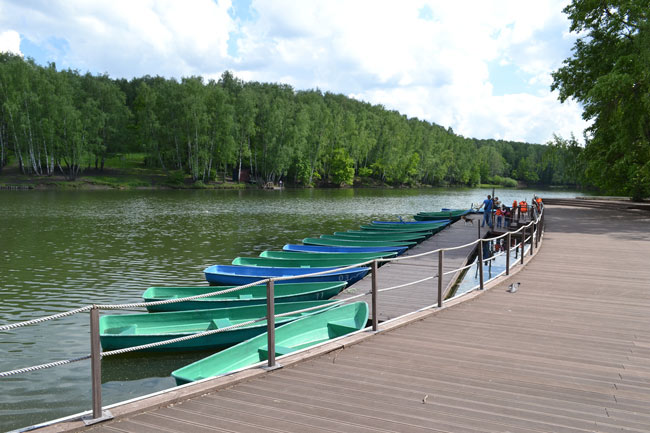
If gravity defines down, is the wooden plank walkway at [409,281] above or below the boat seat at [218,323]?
above

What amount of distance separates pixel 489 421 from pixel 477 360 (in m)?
1.65

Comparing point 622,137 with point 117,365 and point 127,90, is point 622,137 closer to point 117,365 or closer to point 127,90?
point 117,365

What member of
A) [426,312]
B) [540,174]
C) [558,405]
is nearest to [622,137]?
[426,312]

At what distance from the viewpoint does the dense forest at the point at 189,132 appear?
6462cm

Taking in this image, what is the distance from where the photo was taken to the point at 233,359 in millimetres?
6680

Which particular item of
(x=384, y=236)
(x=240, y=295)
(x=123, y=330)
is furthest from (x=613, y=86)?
(x=123, y=330)

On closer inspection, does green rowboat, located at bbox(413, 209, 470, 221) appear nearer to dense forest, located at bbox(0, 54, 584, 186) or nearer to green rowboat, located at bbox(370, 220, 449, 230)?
green rowboat, located at bbox(370, 220, 449, 230)

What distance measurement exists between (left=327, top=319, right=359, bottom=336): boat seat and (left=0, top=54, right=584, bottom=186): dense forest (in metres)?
50.6

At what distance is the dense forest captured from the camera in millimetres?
64625

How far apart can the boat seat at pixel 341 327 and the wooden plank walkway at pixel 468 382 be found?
1260 millimetres

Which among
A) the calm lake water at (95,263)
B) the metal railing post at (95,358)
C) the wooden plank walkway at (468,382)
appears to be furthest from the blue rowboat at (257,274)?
the metal railing post at (95,358)

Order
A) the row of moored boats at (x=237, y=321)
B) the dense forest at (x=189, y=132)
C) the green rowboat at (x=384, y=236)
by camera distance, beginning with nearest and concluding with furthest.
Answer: the row of moored boats at (x=237, y=321), the green rowboat at (x=384, y=236), the dense forest at (x=189, y=132)

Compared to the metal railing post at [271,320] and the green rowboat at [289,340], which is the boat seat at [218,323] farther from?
the metal railing post at [271,320]

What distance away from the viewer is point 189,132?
6975cm
